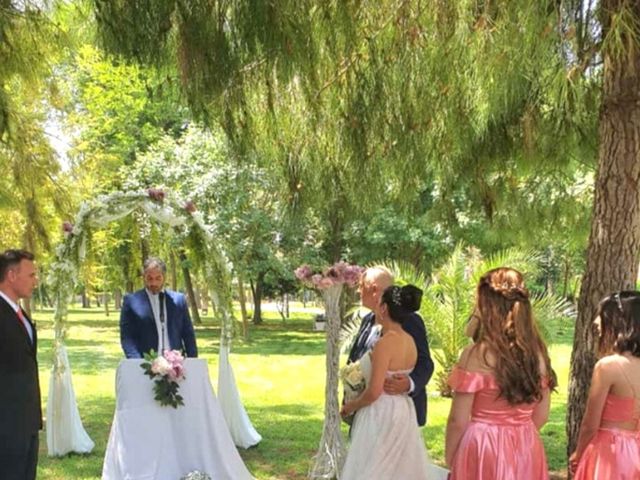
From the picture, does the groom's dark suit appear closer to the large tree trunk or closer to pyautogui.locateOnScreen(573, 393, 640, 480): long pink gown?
pyautogui.locateOnScreen(573, 393, 640, 480): long pink gown

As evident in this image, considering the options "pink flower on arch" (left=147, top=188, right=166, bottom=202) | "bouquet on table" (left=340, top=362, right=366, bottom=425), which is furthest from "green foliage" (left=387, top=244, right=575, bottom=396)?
"bouquet on table" (left=340, top=362, right=366, bottom=425)

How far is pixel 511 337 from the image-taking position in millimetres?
2475

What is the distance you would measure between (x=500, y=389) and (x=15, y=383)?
7.67 feet

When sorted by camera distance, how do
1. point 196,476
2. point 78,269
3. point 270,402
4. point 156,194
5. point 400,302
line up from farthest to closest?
1. point 270,402
2. point 78,269
3. point 156,194
4. point 196,476
5. point 400,302

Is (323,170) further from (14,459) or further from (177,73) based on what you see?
(14,459)

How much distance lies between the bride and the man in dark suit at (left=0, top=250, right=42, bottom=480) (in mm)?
1603

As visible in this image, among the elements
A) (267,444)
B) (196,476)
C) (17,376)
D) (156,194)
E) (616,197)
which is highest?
(156,194)

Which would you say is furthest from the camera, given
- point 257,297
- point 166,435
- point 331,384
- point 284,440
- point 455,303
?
point 257,297

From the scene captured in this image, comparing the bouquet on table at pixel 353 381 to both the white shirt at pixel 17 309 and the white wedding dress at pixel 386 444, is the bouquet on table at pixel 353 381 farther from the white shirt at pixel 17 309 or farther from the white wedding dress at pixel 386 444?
the white shirt at pixel 17 309

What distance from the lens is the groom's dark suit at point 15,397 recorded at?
3.29m

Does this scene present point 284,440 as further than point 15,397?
Yes

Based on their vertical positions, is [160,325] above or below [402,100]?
below

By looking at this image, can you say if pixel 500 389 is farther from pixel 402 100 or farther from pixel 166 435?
pixel 166 435

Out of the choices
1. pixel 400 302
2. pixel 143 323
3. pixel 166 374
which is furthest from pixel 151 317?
pixel 400 302
